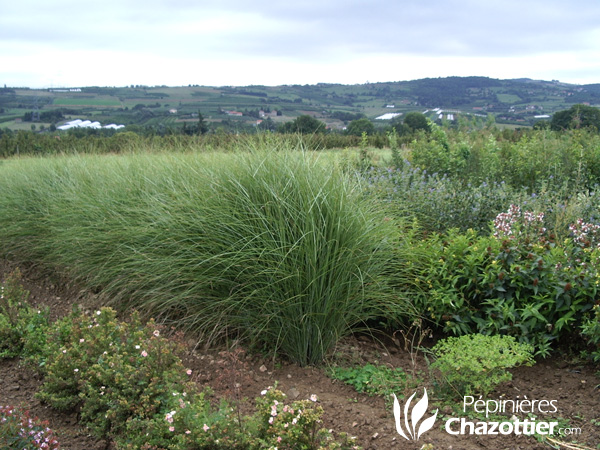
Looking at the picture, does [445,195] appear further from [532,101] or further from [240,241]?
[532,101]

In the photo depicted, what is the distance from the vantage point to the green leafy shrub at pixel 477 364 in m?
2.70

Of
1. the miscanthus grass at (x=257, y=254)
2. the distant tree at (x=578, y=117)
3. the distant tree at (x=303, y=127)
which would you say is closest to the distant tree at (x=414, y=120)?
the distant tree at (x=578, y=117)

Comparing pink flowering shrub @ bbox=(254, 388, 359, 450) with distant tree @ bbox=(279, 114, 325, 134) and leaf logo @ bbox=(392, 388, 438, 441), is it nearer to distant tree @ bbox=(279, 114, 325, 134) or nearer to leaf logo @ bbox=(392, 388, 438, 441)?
leaf logo @ bbox=(392, 388, 438, 441)

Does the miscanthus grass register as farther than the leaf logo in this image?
Yes

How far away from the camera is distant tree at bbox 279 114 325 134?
5930mm

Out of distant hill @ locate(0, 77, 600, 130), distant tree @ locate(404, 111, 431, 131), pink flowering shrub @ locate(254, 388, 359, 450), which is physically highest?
distant hill @ locate(0, 77, 600, 130)

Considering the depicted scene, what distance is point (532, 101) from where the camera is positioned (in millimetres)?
17531

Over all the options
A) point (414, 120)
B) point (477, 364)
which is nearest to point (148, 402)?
point (477, 364)

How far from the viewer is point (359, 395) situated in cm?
303

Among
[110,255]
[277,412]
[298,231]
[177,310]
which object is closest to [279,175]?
[298,231]

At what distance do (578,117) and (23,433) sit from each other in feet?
40.5

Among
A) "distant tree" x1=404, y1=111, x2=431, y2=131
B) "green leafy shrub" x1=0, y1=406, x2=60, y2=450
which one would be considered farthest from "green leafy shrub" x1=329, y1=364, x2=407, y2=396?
"distant tree" x1=404, y1=111, x2=431, y2=131

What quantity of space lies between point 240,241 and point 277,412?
1424mm

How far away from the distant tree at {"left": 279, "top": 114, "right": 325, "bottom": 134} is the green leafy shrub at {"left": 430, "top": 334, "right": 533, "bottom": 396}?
310cm
